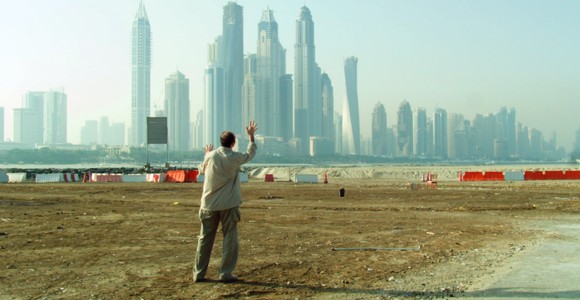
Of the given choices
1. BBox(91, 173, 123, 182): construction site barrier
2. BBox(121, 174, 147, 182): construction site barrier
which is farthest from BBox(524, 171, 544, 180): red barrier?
BBox(91, 173, 123, 182): construction site barrier

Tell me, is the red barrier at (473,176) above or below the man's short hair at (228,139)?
below

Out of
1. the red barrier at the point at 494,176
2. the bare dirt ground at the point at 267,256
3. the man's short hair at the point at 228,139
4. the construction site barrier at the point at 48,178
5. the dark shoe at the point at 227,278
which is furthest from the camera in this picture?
the construction site barrier at the point at 48,178

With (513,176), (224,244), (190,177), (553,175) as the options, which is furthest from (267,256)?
(553,175)

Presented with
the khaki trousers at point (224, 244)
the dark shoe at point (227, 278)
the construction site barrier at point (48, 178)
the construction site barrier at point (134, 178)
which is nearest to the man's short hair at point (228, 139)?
the khaki trousers at point (224, 244)

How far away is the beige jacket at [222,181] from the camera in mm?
7195

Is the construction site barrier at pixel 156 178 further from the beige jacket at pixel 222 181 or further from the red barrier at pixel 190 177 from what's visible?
the beige jacket at pixel 222 181

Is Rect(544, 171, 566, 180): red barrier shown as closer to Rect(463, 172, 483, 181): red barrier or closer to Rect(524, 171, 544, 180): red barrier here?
Rect(524, 171, 544, 180): red barrier

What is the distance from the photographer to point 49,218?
15.8 meters

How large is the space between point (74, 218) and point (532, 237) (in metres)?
11.1

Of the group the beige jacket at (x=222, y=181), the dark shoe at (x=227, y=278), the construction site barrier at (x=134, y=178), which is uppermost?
the beige jacket at (x=222, y=181)

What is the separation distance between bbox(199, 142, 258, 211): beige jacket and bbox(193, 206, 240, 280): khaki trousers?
0.09m

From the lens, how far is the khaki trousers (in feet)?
23.4

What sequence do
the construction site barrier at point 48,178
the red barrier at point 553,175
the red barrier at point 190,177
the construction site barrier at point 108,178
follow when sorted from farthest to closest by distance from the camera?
the construction site barrier at point 108,178 → the construction site barrier at point 48,178 → the red barrier at point 553,175 → the red barrier at point 190,177

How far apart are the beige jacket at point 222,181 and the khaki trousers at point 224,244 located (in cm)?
9
